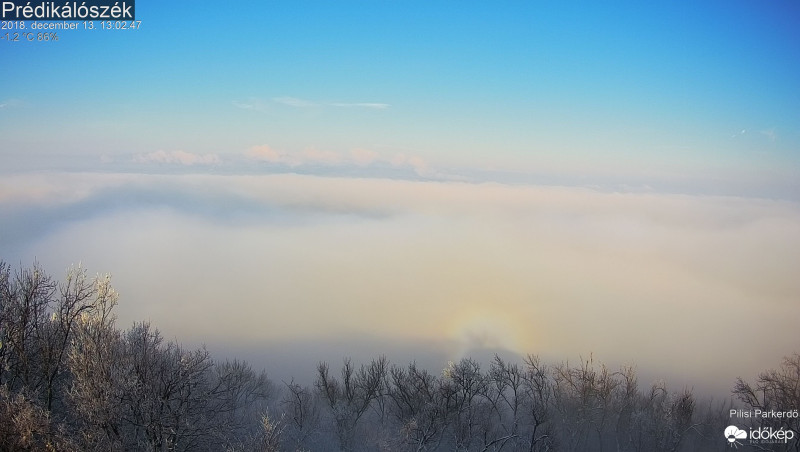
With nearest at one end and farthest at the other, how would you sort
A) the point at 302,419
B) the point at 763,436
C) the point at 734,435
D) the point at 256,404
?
the point at 763,436 → the point at 734,435 → the point at 302,419 → the point at 256,404

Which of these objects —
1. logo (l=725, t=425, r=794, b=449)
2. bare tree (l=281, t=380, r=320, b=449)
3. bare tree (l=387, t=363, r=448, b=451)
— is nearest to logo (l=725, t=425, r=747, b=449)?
logo (l=725, t=425, r=794, b=449)

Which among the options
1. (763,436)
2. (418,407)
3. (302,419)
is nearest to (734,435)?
(763,436)

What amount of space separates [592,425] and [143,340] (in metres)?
36.8

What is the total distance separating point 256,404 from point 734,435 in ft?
148

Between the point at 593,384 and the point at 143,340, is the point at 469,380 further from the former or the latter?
the point at 143,340

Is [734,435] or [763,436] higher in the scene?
[763,436]

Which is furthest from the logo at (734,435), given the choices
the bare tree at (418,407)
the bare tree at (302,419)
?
the bare tree at (302,419)

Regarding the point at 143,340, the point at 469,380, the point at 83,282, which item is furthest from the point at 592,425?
the point at 83,282

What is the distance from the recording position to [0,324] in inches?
Result: 1276

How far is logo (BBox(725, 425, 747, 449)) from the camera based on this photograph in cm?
4351

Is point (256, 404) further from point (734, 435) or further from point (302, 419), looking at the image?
point (734, 435)

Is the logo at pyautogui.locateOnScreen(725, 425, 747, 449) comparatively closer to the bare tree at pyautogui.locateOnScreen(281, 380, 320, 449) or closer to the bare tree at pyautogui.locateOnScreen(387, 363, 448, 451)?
the bare tree at pyautogui.locateOnScreen(387, 363, 448, 451)

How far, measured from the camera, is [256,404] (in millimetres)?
61656

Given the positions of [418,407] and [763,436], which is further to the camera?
[418,407]
